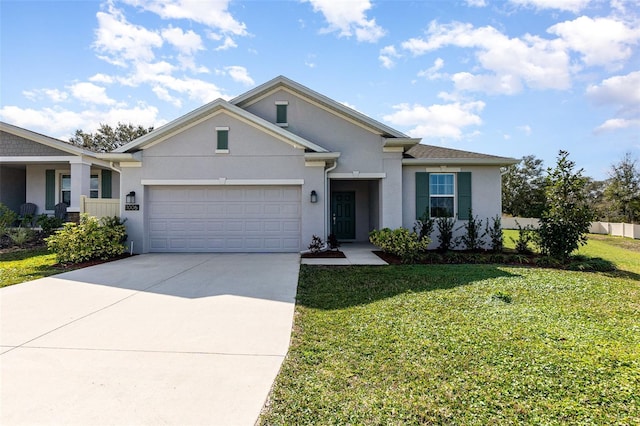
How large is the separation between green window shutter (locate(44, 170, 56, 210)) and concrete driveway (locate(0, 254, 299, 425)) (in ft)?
36.0

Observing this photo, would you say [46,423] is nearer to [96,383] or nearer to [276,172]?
[96,383]

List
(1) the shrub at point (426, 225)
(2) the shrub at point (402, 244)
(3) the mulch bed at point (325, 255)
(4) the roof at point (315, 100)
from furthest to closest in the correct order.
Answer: (4) the roof at point (315, 100) → (1) the shrub at point (426, 225) → (3) the mulch bed at point (325, 255) → (2) the shrub at point (402, 244)

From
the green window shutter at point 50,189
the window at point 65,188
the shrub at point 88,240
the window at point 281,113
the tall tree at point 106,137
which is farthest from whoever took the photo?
the tall tree at point 106,137

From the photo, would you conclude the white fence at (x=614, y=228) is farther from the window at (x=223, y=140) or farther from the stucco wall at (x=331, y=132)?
the window at (x=223, y=140)

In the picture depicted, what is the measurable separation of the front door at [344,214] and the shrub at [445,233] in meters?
3.81

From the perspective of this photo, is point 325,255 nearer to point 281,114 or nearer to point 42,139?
point 281,114

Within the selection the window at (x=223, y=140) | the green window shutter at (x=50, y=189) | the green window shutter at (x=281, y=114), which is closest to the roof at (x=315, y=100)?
the green window shutter at (x=281, y=114)

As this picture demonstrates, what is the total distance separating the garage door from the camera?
1060cm

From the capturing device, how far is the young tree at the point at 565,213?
8.83 metres

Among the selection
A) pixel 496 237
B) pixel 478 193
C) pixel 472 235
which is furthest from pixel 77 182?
pixel 496 237

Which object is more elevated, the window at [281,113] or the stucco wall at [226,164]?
the window at [281,113]

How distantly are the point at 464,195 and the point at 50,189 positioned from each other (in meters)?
18.4

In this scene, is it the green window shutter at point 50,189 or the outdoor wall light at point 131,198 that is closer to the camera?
the outdoor wall light at point 131,198

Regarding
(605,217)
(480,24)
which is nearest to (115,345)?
(480,24)
